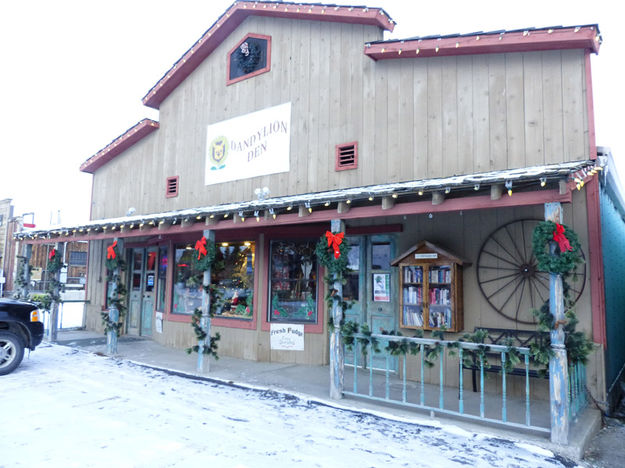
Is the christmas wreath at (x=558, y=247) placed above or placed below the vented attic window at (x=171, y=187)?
below

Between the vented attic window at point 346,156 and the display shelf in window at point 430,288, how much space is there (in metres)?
2.10

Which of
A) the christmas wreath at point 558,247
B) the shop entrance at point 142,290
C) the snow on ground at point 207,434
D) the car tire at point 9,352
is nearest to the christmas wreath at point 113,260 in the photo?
the shop entrance at point 142,290

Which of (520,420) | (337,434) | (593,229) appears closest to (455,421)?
(520,420)

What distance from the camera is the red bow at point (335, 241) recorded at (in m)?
6.48

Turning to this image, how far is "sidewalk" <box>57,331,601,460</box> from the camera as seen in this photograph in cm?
501

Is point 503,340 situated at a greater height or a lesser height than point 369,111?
lesser

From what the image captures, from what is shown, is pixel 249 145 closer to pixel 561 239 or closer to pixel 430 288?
pixel 430 288

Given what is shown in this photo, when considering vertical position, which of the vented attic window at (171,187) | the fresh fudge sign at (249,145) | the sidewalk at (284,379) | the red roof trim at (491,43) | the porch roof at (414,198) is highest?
the red roof trim at (491,43)

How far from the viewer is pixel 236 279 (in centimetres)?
1005

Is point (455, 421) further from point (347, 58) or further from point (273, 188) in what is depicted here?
point (347, 58)

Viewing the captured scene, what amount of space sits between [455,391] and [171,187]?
8601mm

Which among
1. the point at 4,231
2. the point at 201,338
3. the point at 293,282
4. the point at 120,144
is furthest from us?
the point at 4,231

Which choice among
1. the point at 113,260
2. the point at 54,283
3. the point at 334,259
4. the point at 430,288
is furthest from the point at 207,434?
the point at 54,283

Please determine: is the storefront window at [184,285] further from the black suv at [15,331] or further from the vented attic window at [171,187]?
the black suv at [15,331]
